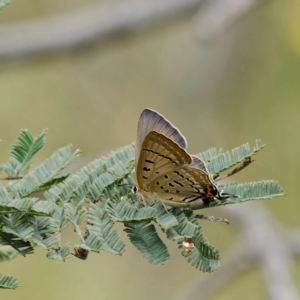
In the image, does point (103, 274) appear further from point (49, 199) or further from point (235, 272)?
point (49, 199)

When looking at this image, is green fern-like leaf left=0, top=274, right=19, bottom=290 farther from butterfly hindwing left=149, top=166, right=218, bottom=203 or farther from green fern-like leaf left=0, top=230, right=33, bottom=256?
butterfly hindwing left=149, top=166, right=218, bottom=203

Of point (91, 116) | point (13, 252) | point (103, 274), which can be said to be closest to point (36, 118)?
point (91, 116)

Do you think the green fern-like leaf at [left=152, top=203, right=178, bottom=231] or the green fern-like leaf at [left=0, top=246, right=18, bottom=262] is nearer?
the green fern-like leaf at [left=152, top=203, right=178, bottom=231]

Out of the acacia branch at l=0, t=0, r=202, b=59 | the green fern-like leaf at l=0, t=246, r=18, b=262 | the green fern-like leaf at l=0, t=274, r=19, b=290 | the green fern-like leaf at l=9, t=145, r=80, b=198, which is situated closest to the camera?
the green fern-like leaf at l=0, t=274, r=19, b=290

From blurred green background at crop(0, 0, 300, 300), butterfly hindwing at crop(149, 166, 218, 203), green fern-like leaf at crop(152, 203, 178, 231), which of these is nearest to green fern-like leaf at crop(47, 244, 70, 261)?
green fern-like leaf at crop(152, 203, 178, 231)

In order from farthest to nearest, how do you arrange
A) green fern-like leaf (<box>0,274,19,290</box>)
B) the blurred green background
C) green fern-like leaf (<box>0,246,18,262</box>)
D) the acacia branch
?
1. the blurred green background
2. the acacia branch
3. green fern-like leaf (<box>0,246,18,262</box>)
4. green fern-like leaf (<box>0,274,19,290</box>)

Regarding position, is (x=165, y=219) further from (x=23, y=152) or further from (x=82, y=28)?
(x=82, y=28)

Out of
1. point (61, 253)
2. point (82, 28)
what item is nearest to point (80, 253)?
point (61, 253)

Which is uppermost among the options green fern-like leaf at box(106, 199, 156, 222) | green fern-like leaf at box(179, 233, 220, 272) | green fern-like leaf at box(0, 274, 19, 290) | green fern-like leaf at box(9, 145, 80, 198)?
green fern-like leaf at box(9, 145, 80, 198)
